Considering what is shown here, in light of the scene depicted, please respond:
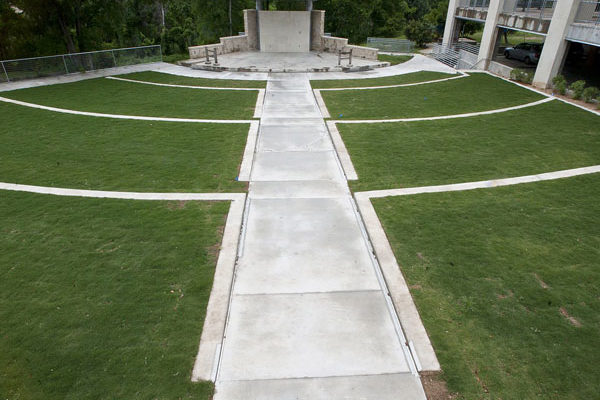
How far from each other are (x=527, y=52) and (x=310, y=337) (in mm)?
30534

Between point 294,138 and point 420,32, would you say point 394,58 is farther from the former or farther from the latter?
point 294,138

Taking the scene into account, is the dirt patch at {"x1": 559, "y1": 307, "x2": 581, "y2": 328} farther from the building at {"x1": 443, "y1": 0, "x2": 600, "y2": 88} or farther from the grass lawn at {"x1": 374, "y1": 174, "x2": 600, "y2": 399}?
the building at {"x1": 443, "y1": 0, "x2": 600, "y2": 88}

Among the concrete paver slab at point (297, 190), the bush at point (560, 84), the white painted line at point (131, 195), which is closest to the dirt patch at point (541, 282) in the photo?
the concrete paver slab at point (297, 190)

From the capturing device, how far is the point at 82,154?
11469 millimetres

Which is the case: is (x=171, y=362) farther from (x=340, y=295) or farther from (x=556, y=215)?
(x=556, y=215)

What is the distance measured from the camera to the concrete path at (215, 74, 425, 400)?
4750 millimetres

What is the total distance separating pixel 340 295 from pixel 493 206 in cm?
487

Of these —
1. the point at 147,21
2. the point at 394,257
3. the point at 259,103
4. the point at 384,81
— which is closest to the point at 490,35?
the point at 384,81

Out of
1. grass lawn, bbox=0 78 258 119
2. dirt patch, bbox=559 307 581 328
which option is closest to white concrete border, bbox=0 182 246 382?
dirt patch, bbox=559 307 581 328

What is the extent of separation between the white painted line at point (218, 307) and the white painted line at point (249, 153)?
6.88 ft

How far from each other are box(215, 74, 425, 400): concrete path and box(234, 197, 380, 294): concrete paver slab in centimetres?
2

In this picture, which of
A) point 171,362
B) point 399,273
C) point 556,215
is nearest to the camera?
point 171,362

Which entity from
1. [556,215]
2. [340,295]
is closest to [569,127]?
[556,215]

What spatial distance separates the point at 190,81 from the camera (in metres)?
21.2
